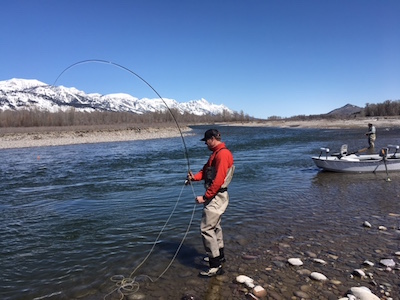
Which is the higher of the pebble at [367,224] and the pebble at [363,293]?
the pebble at [363,293]

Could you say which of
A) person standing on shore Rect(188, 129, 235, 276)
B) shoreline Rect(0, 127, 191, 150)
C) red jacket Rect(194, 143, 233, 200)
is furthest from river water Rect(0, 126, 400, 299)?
shoreline Rect(0, 127, 191, 150)

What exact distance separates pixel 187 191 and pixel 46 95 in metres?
6.32

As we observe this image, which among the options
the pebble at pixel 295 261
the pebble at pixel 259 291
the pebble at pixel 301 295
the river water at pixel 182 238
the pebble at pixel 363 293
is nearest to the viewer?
the pebble at pixel 363 293

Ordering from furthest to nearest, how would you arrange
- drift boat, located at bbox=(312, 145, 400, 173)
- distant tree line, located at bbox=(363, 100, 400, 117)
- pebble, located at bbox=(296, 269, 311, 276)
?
1. distant tree line, located at bbox=(363, 100, 400, 117)
2. drift boat, located at bbox=(312, 145, 400, 173)
3. pebble, located at bbox=(296, 269, 311, 276)

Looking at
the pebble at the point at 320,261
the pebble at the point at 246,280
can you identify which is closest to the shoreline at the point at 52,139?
the pebble at the point at 246,280

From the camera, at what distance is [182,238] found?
718 centimetres

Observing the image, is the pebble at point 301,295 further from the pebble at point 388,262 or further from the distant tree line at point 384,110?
the distant tree line at point 384,110

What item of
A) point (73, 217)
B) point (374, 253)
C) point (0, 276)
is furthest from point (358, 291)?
point (73, 217)

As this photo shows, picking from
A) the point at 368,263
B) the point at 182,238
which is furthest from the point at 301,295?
the point at 182,238

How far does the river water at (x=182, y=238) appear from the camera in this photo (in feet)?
16.3

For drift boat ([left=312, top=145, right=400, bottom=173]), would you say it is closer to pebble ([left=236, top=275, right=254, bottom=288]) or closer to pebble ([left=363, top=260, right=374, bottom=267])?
pebble ([left=363, top=260, right=374, bottom=267])

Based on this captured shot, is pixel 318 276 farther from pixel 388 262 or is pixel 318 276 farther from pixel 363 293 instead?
pixel 388 262

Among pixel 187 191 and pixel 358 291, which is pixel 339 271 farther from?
pixel 187 191

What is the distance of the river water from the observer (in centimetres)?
497
